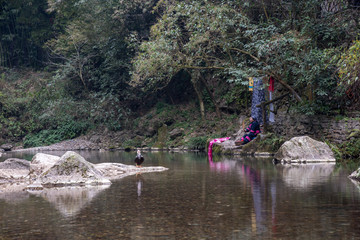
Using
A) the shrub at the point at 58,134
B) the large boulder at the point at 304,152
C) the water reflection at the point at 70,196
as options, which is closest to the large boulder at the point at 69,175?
the water reflection at the point at 70,196

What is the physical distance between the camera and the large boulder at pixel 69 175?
1083 cm

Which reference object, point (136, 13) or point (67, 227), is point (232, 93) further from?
point (67, 227)

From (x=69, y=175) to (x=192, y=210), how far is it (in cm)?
467

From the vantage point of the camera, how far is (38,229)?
611cm

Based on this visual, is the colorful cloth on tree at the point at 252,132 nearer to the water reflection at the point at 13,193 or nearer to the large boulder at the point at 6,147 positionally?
the water reflection at the point at 13,193

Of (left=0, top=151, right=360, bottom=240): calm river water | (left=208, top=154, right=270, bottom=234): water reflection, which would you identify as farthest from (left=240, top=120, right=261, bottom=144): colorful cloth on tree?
(left=0, top=151, right=360, bottom=240): calm river water

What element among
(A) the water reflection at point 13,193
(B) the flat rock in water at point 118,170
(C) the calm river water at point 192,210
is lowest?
(C) the calm river water at point 192,210

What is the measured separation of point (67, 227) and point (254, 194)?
3.90 metres

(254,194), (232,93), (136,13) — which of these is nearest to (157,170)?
(254,194)

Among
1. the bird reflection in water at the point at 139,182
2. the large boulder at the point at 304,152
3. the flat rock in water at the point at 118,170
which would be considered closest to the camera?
the bird reflection in water at the point at 139,182

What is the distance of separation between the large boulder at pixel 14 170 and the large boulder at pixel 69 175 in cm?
184

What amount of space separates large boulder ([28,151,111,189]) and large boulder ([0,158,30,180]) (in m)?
1.84

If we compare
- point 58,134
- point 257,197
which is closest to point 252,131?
point 257,197

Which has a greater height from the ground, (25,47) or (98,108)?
(25,47)
